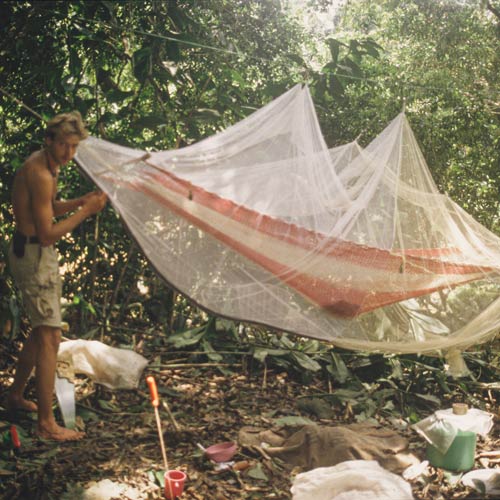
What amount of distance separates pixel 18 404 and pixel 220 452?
86cm

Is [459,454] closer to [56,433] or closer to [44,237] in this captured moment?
[56,433]

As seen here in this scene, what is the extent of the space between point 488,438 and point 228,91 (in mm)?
2330

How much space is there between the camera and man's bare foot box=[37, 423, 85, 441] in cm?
236

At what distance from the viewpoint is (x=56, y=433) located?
238 centimetres

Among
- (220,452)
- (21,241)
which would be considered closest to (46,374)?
(21,241)

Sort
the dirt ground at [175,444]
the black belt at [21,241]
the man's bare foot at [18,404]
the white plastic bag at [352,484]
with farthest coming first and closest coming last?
the man's bare foot at [18,404]
the black belt at [21,241]
the dirt ground at [175,444]
the white plastic bag at [352,484]

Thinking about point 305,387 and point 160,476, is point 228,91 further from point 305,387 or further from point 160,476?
point 160,476

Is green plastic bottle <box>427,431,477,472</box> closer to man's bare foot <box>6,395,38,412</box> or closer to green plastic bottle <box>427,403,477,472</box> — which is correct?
green plastic bottle <box>427,403,477,472</box>

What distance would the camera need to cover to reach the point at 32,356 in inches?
97.4

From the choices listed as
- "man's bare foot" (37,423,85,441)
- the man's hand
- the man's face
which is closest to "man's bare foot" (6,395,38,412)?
"man's bare foot" (37,423,85,441)

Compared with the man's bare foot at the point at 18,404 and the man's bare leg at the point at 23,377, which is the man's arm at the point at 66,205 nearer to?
the man's bare leg at the point at 23,377

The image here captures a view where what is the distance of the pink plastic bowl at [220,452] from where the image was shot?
239cm

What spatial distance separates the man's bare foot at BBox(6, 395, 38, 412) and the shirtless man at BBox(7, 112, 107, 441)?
0.76 ft

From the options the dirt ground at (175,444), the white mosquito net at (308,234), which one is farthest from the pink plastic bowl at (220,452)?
the white mosquito net at (308,234)
